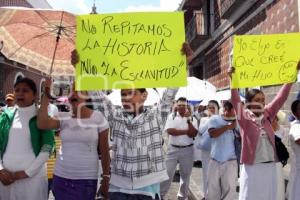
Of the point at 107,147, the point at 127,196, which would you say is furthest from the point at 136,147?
the point at 107,147

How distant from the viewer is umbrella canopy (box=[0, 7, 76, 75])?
4266mm

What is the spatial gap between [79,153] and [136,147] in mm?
605

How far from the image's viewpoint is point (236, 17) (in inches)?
598

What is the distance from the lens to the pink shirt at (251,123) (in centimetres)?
436

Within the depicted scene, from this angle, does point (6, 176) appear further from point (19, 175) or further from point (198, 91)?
point (198, 91)

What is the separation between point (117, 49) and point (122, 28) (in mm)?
170

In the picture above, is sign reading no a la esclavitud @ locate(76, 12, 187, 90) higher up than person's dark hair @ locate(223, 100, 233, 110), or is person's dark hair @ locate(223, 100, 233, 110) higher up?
sign reading no a la esclavitud @ locate(76, 12, 187, 90)

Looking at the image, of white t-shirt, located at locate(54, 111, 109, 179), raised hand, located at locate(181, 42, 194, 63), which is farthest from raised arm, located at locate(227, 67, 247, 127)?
white t-shirt, located at locate(54, 111, 109, 179)

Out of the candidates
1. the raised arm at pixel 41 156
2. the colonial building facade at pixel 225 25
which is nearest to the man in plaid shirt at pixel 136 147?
the raised arm at pixel 41 156

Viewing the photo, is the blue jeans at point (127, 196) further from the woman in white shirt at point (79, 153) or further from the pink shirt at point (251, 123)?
the pink shirt at point (251, 123)

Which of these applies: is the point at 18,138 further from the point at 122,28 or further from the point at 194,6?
the point at 194,6

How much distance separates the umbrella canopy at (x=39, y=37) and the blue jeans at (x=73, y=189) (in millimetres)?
986

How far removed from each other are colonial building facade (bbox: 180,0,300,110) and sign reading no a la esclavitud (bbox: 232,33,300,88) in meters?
3.74

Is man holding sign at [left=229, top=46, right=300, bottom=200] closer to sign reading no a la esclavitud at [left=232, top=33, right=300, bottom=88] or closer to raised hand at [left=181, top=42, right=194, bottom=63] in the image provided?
sign reading no a la esclavitud at [left=232, top=33, right=300, bottom=88]
